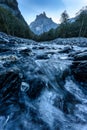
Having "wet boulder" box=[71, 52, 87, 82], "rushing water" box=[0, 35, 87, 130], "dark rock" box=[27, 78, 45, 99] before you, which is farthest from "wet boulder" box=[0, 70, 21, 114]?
"wet boulder" box=[71, 52, 87, 82]

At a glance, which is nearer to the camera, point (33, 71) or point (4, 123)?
point (4, 123)

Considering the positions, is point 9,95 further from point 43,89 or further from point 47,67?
point 47,67

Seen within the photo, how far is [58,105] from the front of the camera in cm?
564

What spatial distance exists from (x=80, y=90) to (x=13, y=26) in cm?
4675

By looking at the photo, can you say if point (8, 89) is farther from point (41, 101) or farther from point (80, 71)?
point (80, 71)

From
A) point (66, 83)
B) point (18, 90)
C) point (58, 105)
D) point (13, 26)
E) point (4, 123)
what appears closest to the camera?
point (4, 123)

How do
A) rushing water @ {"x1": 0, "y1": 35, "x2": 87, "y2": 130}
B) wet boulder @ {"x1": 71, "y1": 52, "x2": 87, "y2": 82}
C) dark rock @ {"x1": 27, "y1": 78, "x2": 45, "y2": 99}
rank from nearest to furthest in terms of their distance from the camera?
rushing water @ {"x1": 0, "y1": 35, "x2": 87, "y2": 130} < dark rock @ {"x1": 27, "y1": 78, "x2": 45, "y2": 99} < wet boulder @ {"x1": 71, "y1": 52, "x2": 87, "y2": 82}

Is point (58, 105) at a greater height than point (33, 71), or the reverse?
point (33, 71)

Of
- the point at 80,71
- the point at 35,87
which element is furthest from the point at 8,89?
the point at 80,71

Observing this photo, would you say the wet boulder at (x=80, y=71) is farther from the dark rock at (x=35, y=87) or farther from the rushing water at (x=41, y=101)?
the dark rock at (x=35, y=87)

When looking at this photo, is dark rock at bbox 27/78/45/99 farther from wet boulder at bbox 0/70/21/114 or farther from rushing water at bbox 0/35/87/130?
wet boulder at bbox 0/70/21/114

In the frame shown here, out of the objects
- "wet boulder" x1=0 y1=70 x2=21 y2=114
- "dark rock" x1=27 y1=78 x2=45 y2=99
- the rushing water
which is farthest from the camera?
"dark rock" x1=27 y1=78 x2=45 y2=99

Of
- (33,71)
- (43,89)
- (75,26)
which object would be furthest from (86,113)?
(75,26)

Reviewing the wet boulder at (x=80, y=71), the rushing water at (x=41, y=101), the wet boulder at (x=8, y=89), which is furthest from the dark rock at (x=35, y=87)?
the wet boulder at (x=80, y=71)
